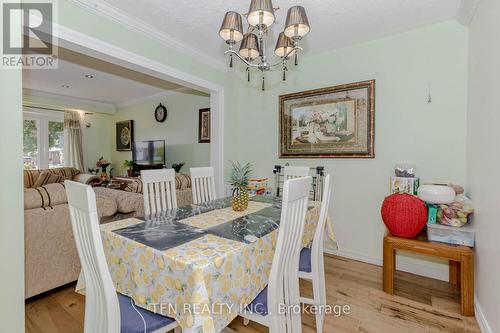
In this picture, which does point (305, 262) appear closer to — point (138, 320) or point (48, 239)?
point (138, 320)

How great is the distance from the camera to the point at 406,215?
6.68 ft

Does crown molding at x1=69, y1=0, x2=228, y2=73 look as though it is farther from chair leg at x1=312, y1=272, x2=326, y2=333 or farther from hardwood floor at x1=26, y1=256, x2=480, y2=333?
chair leg at x1=312, y1=272, x2=326, y2=333

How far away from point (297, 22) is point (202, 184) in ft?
5.21

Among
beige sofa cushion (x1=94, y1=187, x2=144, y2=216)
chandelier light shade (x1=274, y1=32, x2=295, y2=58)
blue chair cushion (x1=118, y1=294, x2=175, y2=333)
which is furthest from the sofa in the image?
chandelier light shade (x1=274, y1=32, x2=295, y2=58)

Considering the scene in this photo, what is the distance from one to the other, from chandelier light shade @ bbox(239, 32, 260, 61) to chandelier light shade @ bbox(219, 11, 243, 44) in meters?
0.20

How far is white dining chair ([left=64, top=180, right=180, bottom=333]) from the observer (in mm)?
963

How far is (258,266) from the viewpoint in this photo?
125 centimetres

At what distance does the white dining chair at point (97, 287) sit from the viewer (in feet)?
3.16

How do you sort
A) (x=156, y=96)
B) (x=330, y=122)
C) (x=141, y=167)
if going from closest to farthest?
(x=330, y=122) < (x=141, y=167) < (x=156, y=96)

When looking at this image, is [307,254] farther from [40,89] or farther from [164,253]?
[40,89]

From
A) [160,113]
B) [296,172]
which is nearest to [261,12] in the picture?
[296,172]

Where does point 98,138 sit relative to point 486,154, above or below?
above

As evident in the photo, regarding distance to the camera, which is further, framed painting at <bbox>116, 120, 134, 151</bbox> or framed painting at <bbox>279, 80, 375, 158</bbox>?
framed painting at <bbox>116, 120, 134, 151</bbox>

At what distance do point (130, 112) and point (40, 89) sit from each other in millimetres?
1664
